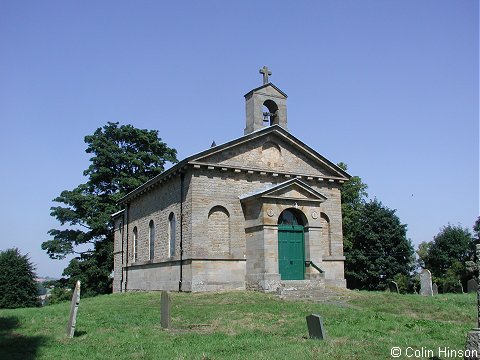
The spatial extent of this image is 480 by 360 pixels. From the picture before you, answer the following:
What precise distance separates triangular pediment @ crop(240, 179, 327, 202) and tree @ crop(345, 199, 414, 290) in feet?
72.9

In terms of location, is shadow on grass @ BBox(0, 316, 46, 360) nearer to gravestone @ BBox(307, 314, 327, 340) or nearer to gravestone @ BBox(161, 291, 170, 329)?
gravestone @ BBox(161, 291, 170, 329)

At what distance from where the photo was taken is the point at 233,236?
76.8 ft

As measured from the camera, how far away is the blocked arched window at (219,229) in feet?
76.1

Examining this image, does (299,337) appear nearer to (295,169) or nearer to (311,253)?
(311,253)

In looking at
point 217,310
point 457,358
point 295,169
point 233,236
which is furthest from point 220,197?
point 457,358

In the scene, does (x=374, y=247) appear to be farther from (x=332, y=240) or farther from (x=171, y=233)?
(x=171, y=233)

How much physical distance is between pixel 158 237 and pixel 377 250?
81.1 ft

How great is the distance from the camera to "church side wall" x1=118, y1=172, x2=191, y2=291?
77.7 ft

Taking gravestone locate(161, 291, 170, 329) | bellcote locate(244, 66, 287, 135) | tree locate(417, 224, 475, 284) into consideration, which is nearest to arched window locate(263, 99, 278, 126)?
bellcote locate(244, 66, 287, 135)

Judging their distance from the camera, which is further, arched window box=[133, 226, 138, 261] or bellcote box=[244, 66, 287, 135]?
arched window box=[133, 226, 138, 261]

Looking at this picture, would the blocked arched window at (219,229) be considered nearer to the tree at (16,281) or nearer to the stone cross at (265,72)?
the stone cross at (265,72)

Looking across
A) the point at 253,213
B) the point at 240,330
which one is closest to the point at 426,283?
the point at 253,213

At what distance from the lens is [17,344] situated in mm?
12109

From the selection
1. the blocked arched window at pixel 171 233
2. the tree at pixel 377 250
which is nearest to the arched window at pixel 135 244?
the blocked arched window at pixel 171 233
